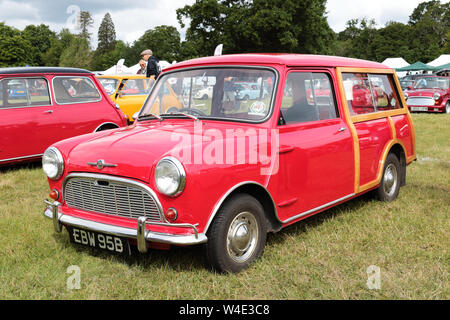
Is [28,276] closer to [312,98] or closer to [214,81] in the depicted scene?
[214,81]

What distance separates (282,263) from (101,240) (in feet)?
4.72

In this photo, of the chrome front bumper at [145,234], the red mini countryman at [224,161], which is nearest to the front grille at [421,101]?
the red mini countryman at [224,161]

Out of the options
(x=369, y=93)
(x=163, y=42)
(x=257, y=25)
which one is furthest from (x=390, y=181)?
(x=163, y=42)

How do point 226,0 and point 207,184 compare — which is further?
point 226,0

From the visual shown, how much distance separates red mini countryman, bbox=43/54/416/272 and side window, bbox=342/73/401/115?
0.03m

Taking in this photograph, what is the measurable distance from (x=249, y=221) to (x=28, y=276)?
67.8 inches

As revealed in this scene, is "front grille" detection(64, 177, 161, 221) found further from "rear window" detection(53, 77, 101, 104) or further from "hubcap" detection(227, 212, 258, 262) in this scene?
"rear window" detection(53, 77, 101, 104)

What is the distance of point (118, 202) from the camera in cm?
333

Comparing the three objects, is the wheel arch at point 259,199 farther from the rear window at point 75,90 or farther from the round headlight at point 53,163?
the rear window at point 75,90

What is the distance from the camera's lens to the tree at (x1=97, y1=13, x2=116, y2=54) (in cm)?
11144

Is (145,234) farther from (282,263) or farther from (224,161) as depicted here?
(282,263)

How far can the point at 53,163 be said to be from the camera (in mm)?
3713

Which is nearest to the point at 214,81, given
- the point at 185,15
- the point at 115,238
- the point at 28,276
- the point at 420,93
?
the point at 115,238

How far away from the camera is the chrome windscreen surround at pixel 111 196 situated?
3182 millimetres
